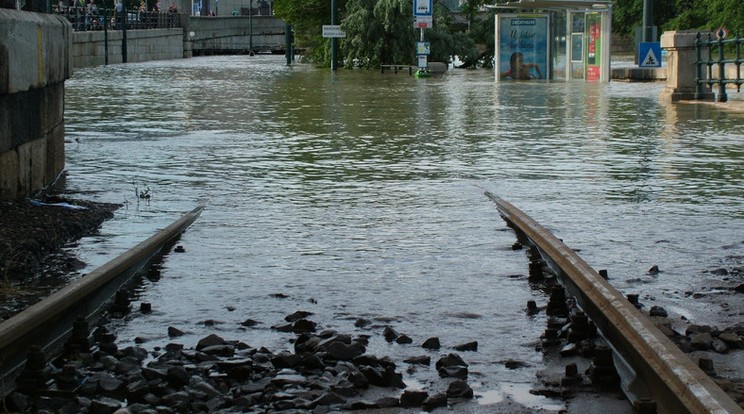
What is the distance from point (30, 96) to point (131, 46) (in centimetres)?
5599

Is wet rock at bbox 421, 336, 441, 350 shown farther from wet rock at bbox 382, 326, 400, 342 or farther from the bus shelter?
the bus shelter

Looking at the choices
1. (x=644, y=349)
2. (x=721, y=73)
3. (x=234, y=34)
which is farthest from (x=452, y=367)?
(x=234, y=34)

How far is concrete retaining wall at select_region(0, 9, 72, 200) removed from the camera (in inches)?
368

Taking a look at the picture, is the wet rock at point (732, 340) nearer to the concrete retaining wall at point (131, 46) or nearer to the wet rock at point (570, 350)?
the wet rock at point (570, 350)

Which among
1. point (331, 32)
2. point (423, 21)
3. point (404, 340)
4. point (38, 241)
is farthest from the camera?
point (331, 32)

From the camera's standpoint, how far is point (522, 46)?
119 feet

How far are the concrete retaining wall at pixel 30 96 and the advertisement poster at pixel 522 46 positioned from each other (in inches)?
980

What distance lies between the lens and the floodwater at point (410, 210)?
644 centimetres

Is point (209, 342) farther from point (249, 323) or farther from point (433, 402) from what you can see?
point (433, 402)

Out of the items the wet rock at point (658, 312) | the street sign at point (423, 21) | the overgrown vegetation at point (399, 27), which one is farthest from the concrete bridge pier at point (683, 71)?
the overgrown vegetation at point (399, 27)

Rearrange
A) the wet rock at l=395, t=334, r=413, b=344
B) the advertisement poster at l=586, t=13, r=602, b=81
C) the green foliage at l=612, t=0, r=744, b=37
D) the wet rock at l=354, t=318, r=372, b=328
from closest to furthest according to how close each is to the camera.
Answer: the wet rock at l=395, t=334, r=413, b=344 → the wet rock at l=354, t=318, r=372, b=328 → the advertisement poster at l=586, t=13, r=602, b=81 → the green foliage at l=612, t=0, r=744, b=37

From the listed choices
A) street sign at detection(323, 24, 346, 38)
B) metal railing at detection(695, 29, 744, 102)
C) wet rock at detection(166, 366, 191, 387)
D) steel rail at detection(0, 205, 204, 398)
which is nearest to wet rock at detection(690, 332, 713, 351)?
wet rock at detection(166, 366, 191, 387)

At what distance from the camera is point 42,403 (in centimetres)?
472

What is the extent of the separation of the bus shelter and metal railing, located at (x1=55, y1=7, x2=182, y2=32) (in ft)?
62.1
